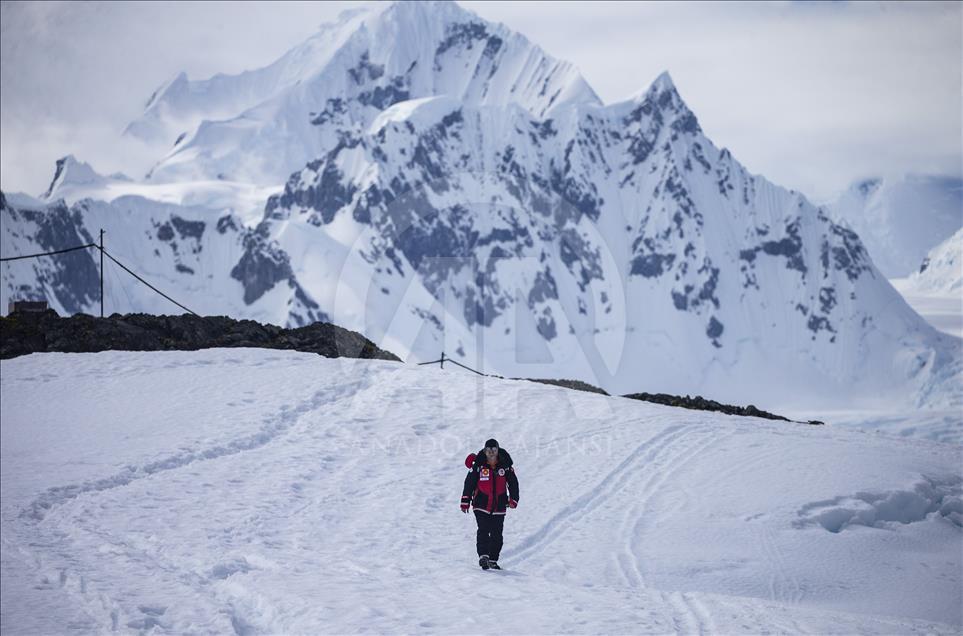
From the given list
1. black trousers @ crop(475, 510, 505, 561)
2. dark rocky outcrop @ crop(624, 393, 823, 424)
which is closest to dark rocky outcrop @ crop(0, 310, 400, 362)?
dark rocky outcrop @ crop(624, 393, 823, 424)

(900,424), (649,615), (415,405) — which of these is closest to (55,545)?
(649,615)

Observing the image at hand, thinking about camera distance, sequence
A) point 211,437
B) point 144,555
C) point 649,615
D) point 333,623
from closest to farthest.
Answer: point 333,623 → point 649,615 → point 144,555 → point 211,437

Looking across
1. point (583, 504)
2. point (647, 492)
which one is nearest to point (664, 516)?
point (647, 492)

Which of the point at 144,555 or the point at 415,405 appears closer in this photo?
the point at 144,555

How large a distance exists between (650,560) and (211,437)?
10901 millimetres

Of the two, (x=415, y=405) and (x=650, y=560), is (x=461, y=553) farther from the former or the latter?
(x=415, y=405)

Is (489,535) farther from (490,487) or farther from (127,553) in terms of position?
(127,553)

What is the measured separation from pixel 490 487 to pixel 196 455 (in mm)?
Answer: 8545

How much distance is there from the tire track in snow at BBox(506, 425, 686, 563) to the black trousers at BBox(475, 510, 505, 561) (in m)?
1.20

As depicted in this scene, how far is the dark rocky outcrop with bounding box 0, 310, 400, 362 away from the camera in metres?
30.1

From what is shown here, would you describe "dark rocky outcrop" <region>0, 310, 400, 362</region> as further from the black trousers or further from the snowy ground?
the black trousers

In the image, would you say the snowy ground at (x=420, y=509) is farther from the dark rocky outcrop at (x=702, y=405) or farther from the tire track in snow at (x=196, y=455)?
the dark rocky outcrop at (x=702, y=405)

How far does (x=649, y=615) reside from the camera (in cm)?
1252

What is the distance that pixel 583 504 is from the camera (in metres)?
19.1
